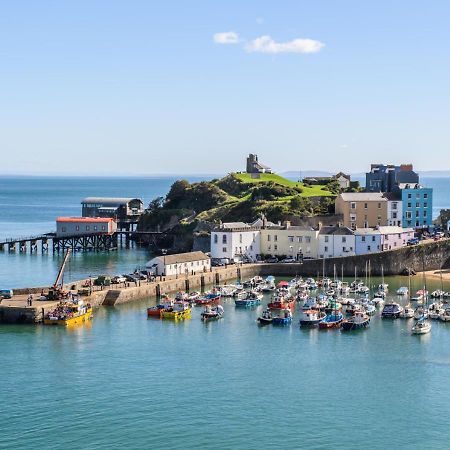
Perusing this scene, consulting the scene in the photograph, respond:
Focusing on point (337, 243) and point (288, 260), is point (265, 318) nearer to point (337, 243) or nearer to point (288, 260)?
point (288, 260)

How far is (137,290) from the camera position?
75.1 meters

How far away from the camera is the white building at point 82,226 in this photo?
12200 centimetres

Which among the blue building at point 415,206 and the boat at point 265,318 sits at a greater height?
the blue building at point 415,206

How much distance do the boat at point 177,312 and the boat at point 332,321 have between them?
34.8 ft

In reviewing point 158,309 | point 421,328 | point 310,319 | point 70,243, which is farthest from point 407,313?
point 70,243

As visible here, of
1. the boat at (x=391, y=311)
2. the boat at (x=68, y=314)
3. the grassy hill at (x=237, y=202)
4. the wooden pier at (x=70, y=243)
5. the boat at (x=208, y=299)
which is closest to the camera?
the boat at (x=68, y=314)

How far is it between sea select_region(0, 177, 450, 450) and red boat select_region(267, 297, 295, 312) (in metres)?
3.93

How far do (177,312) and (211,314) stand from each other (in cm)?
262

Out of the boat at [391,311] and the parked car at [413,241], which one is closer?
the boat at [391,311]

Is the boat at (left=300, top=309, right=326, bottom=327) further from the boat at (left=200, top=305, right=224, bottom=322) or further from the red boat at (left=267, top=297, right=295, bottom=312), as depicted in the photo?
the boat at (left=200, top=305, right=224, bottom=322)

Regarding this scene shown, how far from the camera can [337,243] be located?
309 ft

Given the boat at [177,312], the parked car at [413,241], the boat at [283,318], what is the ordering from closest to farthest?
the boat at [283,318] → the boat at [177,312] → the parked car at [413,241]

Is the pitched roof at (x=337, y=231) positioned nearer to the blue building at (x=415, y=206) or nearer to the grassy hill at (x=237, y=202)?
the grassy hill at (x=237, y=202)

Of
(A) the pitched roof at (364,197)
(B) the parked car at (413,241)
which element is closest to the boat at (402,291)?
(B) the parked car at (413,241)
